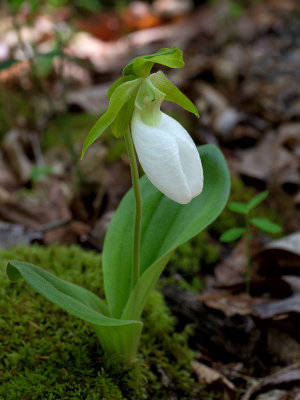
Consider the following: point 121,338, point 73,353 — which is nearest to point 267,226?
point 121,338

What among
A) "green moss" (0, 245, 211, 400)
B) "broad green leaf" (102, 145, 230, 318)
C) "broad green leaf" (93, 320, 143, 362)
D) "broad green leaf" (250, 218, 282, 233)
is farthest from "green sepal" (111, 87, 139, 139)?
"broad green leaf" (250, 218, 282, 233)

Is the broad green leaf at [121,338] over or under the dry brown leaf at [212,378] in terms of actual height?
over

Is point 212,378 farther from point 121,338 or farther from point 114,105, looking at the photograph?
point 114,105

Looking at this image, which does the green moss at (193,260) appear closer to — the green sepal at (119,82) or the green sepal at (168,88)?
the green sepal at (168,88)

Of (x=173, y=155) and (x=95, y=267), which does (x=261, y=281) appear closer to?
(x=95, y=267)

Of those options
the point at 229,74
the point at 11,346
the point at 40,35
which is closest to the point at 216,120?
the point at 229,74

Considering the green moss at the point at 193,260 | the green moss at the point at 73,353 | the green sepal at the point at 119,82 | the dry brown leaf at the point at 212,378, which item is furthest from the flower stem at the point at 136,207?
the green moss at the point at 193,260
